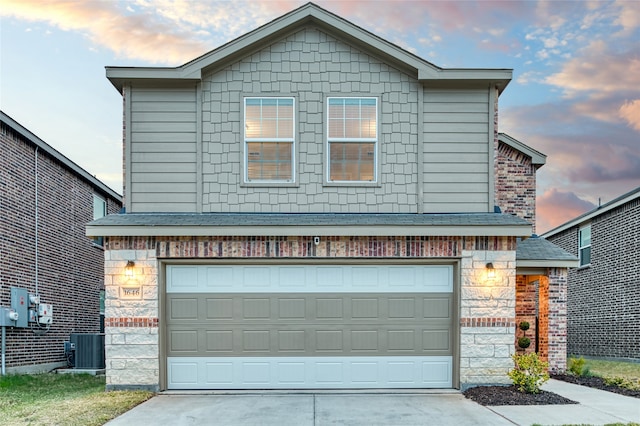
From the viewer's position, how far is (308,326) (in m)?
9.49

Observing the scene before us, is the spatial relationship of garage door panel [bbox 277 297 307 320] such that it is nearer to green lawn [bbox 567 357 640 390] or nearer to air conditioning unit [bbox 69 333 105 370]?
air conditioning unit [bbox 69 333 105 370]

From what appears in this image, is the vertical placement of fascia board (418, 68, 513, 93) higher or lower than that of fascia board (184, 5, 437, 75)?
lower

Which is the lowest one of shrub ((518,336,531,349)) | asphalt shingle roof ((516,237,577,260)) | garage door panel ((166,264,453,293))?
shrub ((518,336,531,349))

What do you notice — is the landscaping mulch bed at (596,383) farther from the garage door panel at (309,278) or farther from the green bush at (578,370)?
the garage door panel at (309,278)

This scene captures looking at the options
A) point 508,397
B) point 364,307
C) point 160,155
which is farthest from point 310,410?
point 160,155

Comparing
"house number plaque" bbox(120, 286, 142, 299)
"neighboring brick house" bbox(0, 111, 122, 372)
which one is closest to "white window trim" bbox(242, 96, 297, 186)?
"house number plaque" bbox(120, 286, 142, 299)

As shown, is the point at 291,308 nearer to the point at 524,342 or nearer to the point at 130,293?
the point at 130,293

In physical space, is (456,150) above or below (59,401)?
above

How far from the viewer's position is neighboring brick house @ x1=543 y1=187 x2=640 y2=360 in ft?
54.4

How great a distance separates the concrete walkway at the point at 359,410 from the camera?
712 cm

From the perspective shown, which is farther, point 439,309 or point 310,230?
point 439,309

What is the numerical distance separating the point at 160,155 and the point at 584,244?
17.1 m

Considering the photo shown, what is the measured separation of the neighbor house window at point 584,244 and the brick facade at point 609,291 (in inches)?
10.7

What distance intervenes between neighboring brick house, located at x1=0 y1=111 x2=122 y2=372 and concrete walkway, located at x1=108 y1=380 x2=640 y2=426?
5.94 meters
